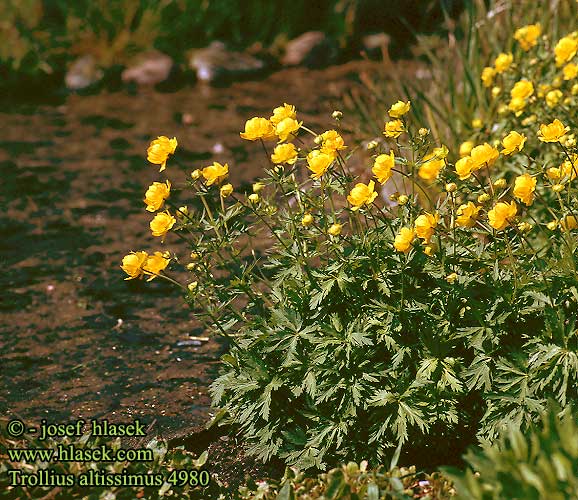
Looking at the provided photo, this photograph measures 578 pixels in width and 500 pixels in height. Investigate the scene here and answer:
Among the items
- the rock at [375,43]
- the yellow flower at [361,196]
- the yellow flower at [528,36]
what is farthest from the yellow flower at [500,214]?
the rock at [375,43]

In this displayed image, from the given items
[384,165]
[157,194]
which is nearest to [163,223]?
[157,194]

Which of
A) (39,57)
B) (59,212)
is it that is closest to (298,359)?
(59,212)

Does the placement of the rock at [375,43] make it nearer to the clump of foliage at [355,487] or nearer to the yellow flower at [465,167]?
the yellow flower at [465,167]

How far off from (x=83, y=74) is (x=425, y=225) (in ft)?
17.7

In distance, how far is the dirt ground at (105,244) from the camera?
11.0ft

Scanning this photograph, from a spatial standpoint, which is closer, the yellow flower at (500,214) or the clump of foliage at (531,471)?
the clump of foliage at (531,471)

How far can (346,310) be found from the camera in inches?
105

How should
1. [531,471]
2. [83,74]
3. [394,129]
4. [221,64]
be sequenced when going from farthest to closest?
[221,64]
[83,74]
[394,129]
[531,471]

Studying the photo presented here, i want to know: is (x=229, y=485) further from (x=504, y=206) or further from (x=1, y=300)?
(x=1, y=300)

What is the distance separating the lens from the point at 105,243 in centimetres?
463

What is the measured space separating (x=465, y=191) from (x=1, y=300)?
2.36m

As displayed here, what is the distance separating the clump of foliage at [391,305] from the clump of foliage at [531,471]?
1.49 ft

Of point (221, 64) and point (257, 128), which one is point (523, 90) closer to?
point (257, 128)

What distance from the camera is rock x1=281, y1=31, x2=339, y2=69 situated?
7609 millimetres
